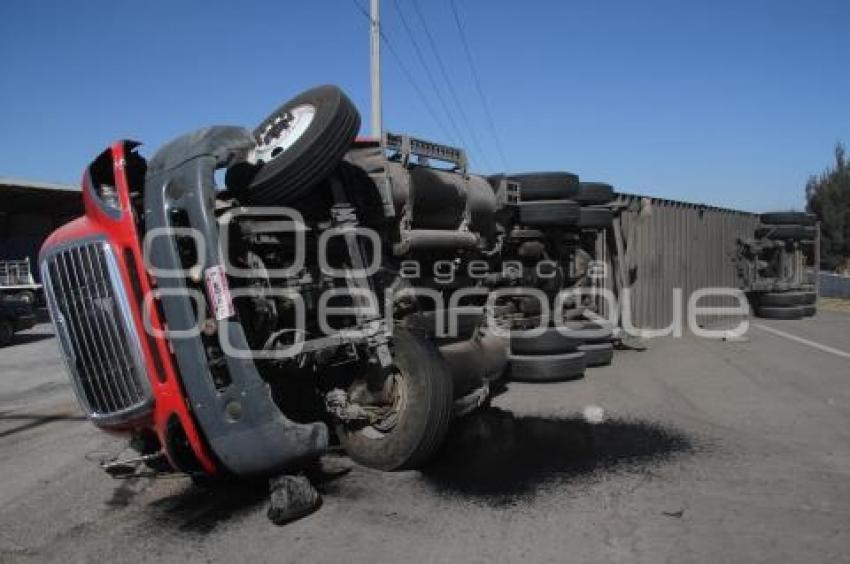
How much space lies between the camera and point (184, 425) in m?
3.88

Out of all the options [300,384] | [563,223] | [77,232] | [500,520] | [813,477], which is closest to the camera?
[500,520]

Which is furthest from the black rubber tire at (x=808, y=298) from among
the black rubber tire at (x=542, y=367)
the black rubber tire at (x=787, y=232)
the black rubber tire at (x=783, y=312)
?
the black rubber tire at (x=542, y=367)

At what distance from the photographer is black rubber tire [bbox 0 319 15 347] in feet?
48.2

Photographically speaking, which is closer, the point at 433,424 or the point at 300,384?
the point at 433,424

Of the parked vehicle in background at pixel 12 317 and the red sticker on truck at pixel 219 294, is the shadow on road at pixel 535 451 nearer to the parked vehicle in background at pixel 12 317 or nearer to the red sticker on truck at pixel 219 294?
the red sticker on truck at pixel 219 294

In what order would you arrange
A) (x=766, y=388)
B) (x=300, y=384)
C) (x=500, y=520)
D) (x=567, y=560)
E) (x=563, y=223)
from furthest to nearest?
1. (x=563, y=223)
2. (x=766, y=388)
3. (x=300, y=384)
4. (x=500, y=520)
5. (x=567, y=560)

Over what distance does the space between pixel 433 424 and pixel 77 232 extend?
235cm

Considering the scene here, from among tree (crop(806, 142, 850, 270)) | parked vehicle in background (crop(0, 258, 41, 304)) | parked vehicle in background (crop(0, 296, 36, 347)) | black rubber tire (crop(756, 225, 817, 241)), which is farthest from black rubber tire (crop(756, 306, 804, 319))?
tree (crop(806, 142, 850, 270))

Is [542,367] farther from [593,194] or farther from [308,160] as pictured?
[308,160]

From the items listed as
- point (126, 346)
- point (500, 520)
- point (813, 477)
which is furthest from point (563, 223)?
point (126, 346)

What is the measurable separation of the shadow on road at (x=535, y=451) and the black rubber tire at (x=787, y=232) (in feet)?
38.3

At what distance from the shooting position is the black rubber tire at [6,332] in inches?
578

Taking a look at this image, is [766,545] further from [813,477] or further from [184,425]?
[184,425]


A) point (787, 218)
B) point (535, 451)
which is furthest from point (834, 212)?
point (535, 451)
